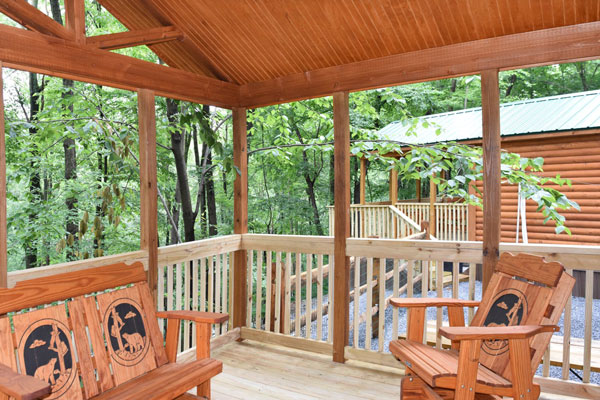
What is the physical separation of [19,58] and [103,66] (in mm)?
493

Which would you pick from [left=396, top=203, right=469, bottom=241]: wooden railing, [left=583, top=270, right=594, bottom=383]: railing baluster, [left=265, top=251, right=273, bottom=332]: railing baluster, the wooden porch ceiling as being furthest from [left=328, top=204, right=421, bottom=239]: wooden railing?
[left=583, top=270, right=594, bottom=383]: railing baluster

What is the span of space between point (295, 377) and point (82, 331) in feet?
5.54

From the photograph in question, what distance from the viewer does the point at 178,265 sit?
11.1 feet

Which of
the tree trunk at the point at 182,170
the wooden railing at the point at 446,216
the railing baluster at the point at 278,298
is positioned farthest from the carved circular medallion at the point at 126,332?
the wooden railing at the point at 446,216

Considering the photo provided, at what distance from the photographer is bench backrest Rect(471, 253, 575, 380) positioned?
80.6 inches

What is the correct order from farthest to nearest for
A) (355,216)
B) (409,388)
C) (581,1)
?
(355,216) → (581,1) → (409,388)

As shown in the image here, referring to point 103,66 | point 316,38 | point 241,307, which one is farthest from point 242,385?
point 316,38

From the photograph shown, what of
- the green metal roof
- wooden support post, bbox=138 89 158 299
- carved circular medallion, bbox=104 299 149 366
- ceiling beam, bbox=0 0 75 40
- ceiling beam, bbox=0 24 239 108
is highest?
the green metal roof

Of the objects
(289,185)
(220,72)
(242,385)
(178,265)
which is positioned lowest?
(242,385)

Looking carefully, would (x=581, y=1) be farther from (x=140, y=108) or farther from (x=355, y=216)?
(x=355, y=216)

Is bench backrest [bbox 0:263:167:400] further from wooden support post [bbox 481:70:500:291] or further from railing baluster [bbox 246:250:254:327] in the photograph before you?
wooden support post [bbox 481:70:500:291]

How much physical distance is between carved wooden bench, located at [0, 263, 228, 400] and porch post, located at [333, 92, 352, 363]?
1.46 meters

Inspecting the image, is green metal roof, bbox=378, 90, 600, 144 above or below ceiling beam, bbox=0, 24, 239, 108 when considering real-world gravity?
above

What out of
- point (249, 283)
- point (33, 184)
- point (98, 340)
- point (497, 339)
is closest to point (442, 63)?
point (497, 339)
